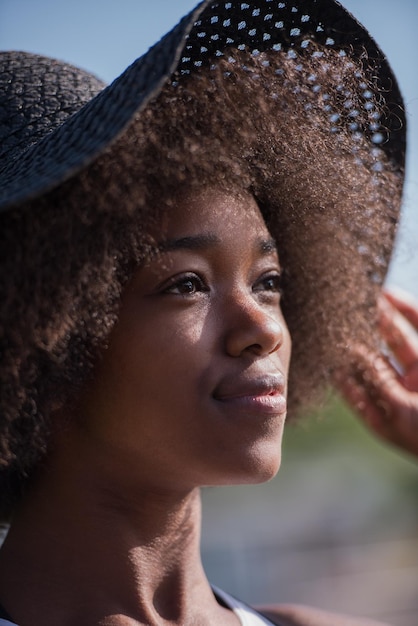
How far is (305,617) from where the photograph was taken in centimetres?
232

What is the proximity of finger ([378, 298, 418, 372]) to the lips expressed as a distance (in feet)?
3.08

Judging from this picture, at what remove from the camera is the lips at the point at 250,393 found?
1.81 metres

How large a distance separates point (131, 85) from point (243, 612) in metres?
1.30

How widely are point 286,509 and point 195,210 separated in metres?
14.0

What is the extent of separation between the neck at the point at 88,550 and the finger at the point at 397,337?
103 centimetres

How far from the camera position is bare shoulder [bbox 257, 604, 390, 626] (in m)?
2.30

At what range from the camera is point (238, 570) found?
29.7 ft

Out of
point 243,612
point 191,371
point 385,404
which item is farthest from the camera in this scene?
Answer: point 385,404

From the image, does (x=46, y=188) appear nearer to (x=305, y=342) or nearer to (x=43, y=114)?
(x=43, y=114)

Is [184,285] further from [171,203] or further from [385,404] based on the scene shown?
[385,404]

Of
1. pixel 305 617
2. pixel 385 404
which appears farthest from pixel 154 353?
pixel 385 404

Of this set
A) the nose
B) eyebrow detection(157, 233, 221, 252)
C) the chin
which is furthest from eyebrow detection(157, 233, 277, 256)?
the chin

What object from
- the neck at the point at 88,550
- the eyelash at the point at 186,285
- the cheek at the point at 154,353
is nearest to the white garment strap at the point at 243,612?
the neck at the point at 88,550

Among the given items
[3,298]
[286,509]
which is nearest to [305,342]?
[3,298]
